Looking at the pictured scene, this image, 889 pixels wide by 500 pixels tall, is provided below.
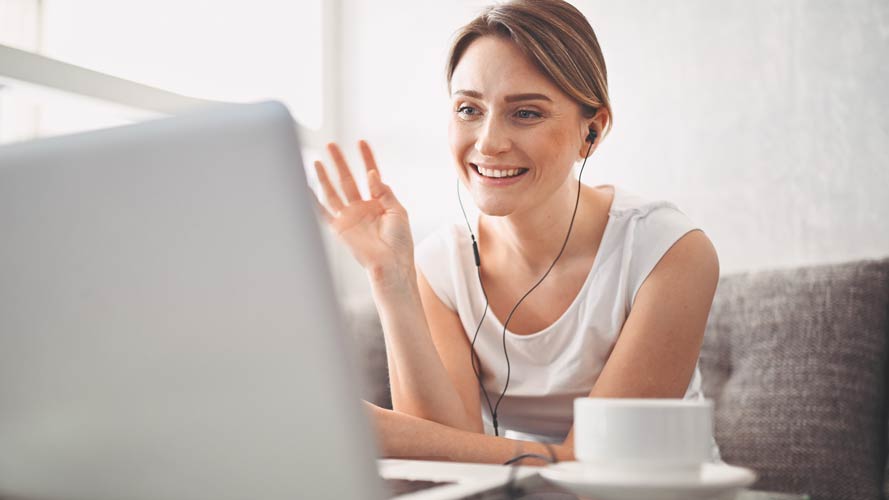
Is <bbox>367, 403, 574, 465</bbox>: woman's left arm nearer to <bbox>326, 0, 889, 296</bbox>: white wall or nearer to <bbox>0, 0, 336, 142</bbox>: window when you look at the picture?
<bbox>326, 0, 889, 296</bbox>: white wall

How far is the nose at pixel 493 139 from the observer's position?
1.53 meters

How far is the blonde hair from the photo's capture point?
150 cm

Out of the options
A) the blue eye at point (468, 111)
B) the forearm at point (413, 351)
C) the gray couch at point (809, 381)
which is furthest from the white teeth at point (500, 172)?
the gray couch at point (809, 381)

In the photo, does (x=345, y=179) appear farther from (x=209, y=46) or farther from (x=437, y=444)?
(x=209, y=46)

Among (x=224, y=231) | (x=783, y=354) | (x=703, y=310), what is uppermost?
(x=224, y=231)

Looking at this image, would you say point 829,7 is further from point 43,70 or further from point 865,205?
point 43,70

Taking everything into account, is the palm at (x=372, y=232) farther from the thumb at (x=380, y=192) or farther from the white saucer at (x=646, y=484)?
the white saucer at (x=646, y=484)

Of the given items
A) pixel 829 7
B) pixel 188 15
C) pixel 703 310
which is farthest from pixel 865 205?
pixel 188 15

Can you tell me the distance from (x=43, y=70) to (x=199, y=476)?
7.05ft

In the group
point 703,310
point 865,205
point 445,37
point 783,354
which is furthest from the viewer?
point 445,37

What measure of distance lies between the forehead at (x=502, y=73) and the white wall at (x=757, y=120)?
528mm

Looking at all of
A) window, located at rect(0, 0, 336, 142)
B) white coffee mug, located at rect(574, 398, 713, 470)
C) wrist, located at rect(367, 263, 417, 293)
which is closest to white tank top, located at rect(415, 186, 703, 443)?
Result: wrist, located at rect(367, 263, 417, 293)

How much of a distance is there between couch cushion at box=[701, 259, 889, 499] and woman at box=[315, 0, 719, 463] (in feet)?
0.88

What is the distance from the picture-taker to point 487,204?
1.56 m
